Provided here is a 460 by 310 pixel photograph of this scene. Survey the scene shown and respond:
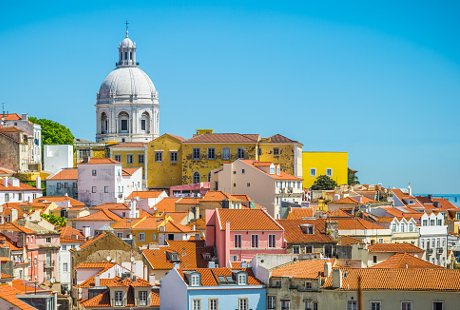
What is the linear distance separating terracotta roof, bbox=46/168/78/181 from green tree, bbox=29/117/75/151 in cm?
2142

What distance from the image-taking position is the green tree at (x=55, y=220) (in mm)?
74625

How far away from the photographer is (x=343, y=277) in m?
43.7

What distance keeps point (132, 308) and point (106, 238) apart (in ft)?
38.3

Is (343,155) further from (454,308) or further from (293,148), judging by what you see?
(454,308)

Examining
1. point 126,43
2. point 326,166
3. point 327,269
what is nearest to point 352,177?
point 326,166

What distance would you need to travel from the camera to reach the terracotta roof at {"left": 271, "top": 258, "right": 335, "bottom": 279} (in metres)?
45.1

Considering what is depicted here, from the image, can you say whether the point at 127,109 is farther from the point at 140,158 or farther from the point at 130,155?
the point at 140,158

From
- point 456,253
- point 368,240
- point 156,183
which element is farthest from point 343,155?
point 368,240

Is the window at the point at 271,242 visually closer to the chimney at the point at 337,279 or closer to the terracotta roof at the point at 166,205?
the chimney at the point at 337,279

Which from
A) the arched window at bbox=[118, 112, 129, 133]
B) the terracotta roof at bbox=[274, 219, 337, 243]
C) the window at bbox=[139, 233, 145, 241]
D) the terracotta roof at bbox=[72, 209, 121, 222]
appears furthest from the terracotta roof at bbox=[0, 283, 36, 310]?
the arched window at bbox=[118, 112, 129, 133]

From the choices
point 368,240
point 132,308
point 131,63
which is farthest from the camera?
point 131,63

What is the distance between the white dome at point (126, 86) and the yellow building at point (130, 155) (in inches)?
544

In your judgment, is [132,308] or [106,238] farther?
[106,238]

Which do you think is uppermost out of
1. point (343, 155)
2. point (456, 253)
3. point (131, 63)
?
point (131, 63)
